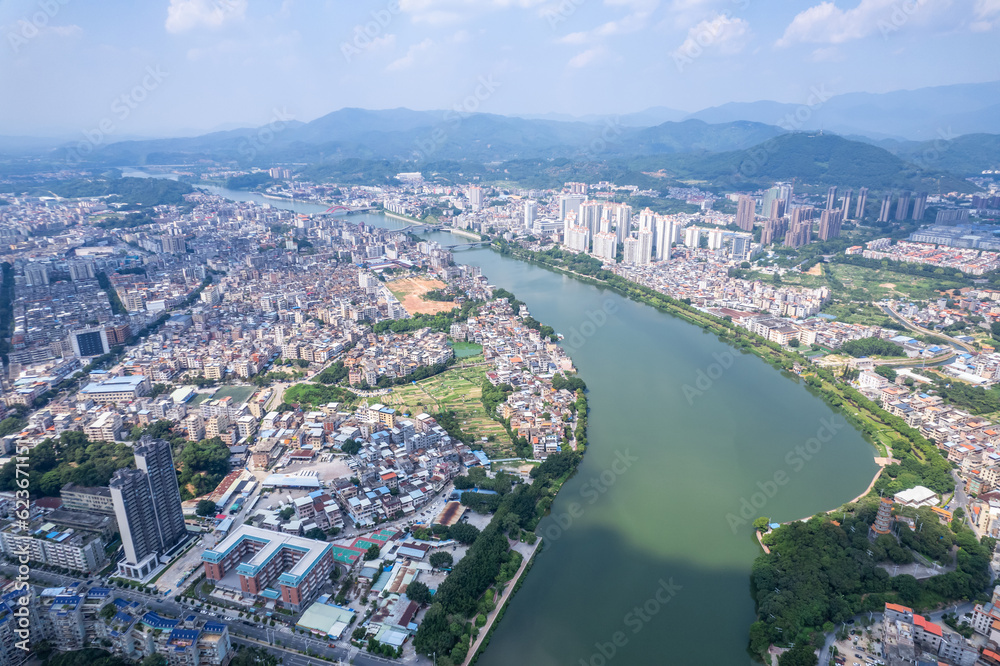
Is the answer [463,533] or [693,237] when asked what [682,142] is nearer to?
[693,237]

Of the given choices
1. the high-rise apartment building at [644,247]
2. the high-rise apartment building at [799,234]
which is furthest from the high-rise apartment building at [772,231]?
the high-rise apartment building at [644,247]

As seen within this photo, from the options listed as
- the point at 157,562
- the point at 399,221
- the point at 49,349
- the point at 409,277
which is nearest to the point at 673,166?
the point at 399,221

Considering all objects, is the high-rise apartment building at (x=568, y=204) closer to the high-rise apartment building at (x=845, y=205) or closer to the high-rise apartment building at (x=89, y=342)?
the high-rise apartment building at (x=845, y=205)

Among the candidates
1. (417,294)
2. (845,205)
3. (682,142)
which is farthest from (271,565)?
(682,142)

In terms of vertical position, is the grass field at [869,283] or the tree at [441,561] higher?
the grass field at [869,283]

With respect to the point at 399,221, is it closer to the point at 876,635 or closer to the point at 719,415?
the point at 719,415

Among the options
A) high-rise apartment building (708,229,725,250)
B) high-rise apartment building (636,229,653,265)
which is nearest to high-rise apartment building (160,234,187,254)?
high-rise apartment building (636,229,653,265)

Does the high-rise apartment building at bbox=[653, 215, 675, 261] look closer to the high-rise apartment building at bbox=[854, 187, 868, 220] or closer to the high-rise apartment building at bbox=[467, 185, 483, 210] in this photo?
the high-rise apartment building at bbox=[854, 187, 868, 220]
